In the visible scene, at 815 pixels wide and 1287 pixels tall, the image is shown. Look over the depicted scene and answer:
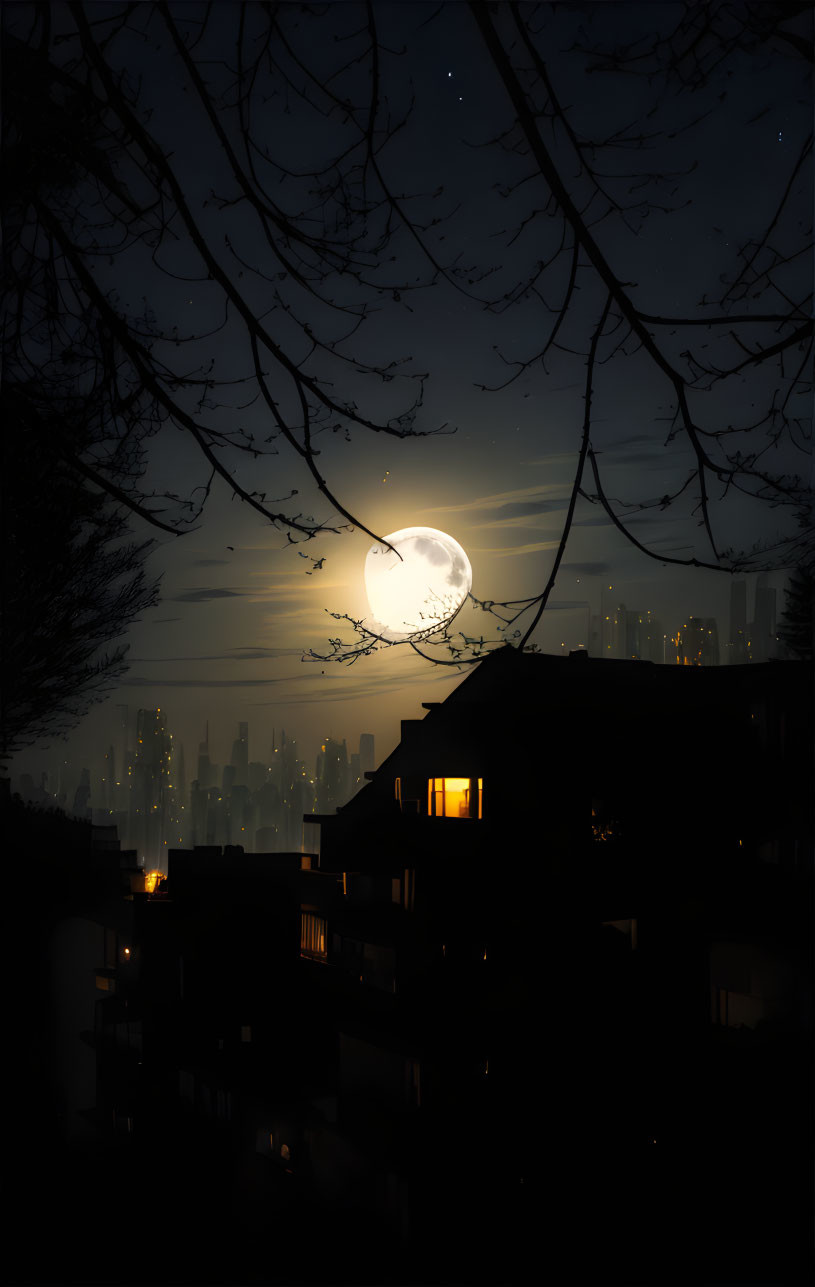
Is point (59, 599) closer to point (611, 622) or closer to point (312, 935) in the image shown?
point (312, 935)

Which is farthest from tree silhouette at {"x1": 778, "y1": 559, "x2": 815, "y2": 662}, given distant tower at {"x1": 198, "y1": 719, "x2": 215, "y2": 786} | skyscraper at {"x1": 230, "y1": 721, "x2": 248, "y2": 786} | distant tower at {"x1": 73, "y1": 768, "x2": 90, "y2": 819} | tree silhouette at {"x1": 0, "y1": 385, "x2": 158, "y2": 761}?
distant tower at {"x1": 73, "y1": 768, "x2": 90, "y2": 819}

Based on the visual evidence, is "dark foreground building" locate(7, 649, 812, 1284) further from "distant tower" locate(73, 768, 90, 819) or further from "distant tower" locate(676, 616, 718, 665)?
"distant tower" locate(73, 768, 90, 819)

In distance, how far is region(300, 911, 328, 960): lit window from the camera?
262 cm

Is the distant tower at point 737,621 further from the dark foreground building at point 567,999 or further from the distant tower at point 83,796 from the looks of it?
the distant tower at point 83,796

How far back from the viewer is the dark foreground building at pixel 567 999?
87.1 inches

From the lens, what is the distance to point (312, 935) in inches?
105

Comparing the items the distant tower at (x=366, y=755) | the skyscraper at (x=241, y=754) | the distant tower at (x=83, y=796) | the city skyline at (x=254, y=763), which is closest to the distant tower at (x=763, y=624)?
the city skyline at (x=254, y=763)

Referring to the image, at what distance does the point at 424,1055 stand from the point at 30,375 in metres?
2.29

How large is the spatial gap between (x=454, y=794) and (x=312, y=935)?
81cm

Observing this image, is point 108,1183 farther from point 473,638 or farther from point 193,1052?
point 473,638

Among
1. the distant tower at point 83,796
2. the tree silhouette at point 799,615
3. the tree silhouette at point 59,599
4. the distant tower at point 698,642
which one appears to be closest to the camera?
the tree silhouette at point 799,615

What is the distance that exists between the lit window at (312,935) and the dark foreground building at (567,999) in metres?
0.14

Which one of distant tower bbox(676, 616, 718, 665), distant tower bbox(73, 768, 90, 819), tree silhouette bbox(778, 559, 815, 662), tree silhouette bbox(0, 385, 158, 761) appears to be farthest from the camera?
distant tower bbox(73, 768, 90, 819)

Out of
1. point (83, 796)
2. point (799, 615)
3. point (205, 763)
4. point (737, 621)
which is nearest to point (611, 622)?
point (737, 621)
